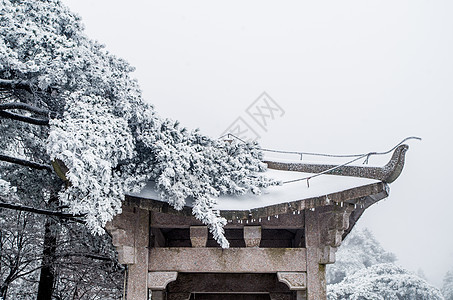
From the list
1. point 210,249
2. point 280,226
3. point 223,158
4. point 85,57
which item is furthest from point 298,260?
point 85,57

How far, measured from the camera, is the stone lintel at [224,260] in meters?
6.02

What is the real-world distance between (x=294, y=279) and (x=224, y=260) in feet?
3.10

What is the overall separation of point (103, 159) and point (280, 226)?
8.25ft

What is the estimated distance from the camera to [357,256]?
3800 cm

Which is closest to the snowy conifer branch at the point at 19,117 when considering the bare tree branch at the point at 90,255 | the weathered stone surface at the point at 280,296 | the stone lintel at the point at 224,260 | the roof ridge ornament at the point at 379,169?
the stone lintel at the point at 224,260

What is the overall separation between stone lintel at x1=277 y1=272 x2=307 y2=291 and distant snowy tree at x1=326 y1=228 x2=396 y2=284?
30396 millimetres

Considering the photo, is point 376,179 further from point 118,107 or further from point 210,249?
point 118,107

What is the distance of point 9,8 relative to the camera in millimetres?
6609

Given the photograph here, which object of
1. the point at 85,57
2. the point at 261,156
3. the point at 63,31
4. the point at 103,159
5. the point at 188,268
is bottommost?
the point at 188,268

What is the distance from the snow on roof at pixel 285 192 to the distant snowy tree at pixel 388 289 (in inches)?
582

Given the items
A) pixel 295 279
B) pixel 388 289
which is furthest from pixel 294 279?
pixel 388 289

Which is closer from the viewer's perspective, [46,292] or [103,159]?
[103,159]

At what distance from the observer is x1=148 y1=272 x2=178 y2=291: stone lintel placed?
5984 mm

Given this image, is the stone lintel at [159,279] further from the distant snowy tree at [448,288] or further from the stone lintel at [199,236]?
the distant snowy tree at [448,288]
